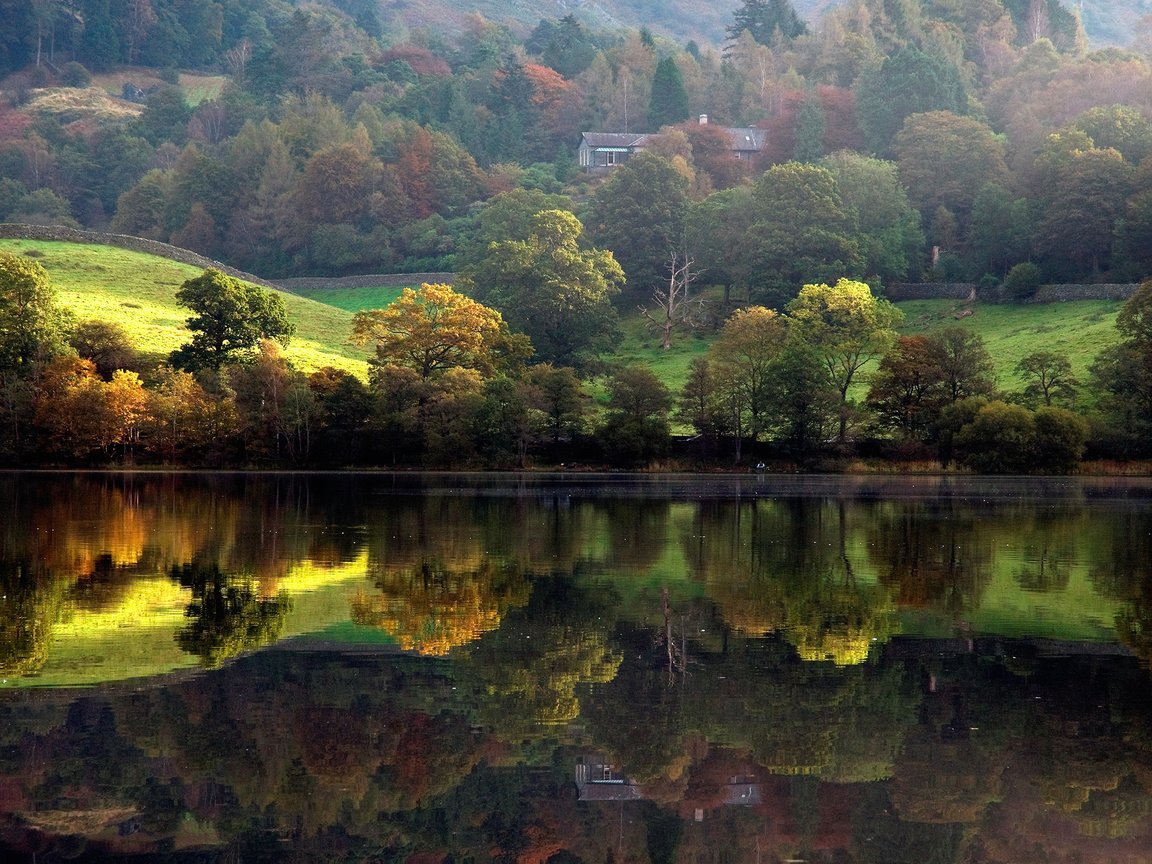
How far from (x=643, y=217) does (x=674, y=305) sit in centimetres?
1010

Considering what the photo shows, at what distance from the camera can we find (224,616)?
19.5 m

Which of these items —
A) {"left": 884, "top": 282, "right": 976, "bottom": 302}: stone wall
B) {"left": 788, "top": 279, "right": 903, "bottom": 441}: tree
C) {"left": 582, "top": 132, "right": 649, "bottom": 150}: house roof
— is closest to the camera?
{"left": 788, "top": 279, "right": 903, "bottom": 441}: tree

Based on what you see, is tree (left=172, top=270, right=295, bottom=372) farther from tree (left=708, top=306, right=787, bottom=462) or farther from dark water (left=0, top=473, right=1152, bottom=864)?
dark water (left=0, top=473, right=1152, bottom=864)

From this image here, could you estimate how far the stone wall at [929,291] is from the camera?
4267 inches

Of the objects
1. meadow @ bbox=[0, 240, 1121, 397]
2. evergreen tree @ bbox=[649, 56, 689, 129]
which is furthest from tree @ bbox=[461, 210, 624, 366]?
evergreen tree @ bbox=[649, 56, 689, 129]

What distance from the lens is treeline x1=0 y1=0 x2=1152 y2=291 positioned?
351 feet

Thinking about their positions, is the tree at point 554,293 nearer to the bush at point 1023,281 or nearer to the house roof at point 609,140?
the bush at point 1023,281

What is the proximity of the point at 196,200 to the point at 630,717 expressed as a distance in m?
153

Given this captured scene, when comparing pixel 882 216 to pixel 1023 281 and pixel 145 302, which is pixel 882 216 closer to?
pixel 1023 281

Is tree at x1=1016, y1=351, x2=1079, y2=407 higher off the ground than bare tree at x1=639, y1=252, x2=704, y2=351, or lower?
lower

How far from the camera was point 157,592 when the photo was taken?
2181 cm

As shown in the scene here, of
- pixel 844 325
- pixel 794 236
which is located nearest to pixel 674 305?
pixel 794 236

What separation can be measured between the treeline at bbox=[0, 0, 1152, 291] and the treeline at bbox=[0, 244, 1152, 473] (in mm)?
28611

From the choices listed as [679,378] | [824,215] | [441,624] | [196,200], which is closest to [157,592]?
[441,624]
